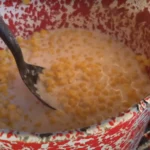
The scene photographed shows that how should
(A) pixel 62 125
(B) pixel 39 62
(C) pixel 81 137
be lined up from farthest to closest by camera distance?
(B) pixel 39 62 → (A) pixel 62 125 → (C) pixel 81 137

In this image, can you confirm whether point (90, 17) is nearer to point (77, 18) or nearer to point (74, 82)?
point (77, 18)

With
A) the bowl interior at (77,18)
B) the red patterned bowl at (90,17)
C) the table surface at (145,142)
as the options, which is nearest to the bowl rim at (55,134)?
the red patterned bowl at (90,17)

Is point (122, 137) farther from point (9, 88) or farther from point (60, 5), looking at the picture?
point (60, 5)

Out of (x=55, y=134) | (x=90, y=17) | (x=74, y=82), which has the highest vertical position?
(x=90, y=17)

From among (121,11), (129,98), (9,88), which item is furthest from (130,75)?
(9,88)

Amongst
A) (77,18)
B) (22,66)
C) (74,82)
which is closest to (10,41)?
(22,66)

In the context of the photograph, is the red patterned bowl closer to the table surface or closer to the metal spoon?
the table surface

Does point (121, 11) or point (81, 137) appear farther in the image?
point (121, 11)
